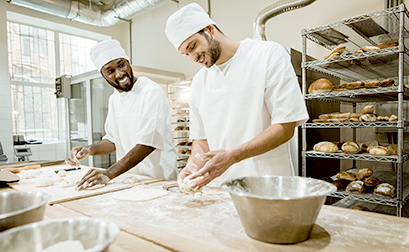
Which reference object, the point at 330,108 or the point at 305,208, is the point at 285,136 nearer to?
the point at 305,208

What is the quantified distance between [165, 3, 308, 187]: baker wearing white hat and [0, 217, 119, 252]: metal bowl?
2.19 feet

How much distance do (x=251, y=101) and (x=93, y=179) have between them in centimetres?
93

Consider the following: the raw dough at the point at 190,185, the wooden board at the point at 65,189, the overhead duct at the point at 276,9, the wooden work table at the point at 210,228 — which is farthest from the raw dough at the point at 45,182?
the overhead duct at the point at 276,9

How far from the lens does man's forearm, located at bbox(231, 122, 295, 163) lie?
3.56 feet

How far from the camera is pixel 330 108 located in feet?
9.84

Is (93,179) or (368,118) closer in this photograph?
(93,179)

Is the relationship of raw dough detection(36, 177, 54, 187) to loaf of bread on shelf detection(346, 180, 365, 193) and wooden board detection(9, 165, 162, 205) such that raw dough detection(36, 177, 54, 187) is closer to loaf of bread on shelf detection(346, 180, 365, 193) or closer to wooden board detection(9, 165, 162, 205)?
wooden board detection(9, 165, 162, 205)

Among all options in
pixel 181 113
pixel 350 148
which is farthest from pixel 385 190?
pixel 181 113

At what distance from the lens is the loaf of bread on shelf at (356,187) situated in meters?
2.10

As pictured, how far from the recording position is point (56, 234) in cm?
52

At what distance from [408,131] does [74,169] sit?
9.55ft

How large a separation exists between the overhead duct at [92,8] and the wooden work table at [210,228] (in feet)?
12.5

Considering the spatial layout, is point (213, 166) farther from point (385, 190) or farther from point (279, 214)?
point (385, 190)

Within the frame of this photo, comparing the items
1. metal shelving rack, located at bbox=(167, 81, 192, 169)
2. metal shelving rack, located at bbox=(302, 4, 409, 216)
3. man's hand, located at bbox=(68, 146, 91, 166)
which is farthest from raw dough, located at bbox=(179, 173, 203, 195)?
metal shelving rack, located at bbox=(167, 81, 192, 169)
